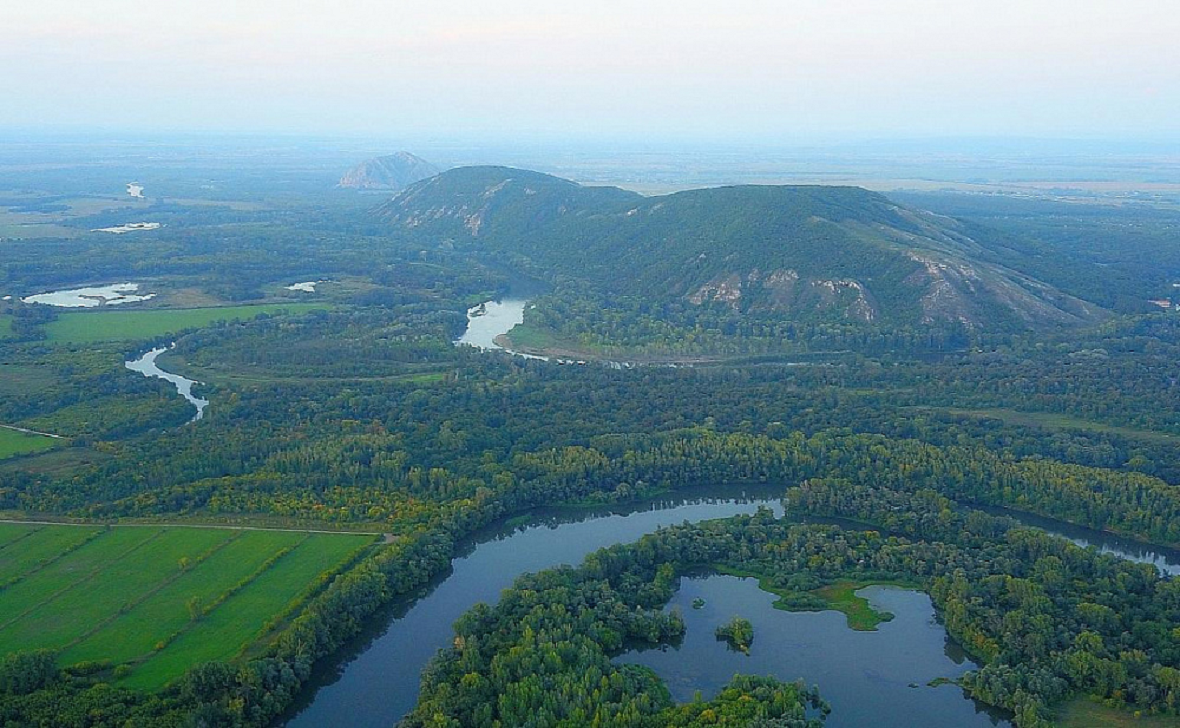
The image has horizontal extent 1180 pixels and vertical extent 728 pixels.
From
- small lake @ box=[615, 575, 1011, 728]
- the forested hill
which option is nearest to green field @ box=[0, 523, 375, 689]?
small lake @ box=[615, 575, 1011, 728]

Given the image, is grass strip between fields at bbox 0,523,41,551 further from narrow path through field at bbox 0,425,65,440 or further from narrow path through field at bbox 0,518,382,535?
narrow path through field at bbox 0,425,65,440

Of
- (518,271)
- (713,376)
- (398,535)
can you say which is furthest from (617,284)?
(398,535)

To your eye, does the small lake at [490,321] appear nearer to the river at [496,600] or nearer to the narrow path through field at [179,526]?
the river at [496,600]

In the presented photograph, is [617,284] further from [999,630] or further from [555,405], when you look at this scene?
[999,630]

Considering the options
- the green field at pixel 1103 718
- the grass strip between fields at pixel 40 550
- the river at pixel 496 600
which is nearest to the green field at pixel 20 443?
the grass strip between fields at pixel 40 550

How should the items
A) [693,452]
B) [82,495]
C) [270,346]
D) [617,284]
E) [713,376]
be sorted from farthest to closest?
[617,284] → [270,346] → [713,376] → [693,452] → [82,495]

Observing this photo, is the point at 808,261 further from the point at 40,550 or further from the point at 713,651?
the point at 40,550
